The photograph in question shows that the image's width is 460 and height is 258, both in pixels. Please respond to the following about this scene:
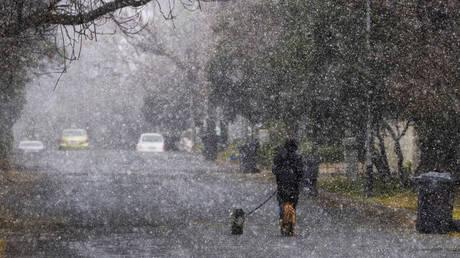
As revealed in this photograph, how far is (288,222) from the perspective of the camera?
1431 centimetres

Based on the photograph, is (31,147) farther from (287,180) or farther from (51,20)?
(51,20)

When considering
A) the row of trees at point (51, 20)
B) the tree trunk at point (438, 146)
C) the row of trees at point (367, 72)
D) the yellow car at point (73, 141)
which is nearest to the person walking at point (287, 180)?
the row of trees at point (51, 20)

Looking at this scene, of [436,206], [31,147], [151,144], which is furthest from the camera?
[31,147]

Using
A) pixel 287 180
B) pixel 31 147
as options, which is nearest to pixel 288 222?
pixel 287 180

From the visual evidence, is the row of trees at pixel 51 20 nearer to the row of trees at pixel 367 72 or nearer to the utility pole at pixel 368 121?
the row of trees at pixel 367 72

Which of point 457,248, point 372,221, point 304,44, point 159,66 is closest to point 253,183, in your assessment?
point 304,44

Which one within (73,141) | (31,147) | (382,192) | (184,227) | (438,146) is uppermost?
(438,146)

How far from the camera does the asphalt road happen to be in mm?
12195

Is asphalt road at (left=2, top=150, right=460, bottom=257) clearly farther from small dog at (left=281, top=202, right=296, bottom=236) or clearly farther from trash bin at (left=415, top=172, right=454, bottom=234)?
trash bin at (left=415, top=172, right=454, bottom=234)

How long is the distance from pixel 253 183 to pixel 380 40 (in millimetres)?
8465

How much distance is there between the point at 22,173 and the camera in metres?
34.2

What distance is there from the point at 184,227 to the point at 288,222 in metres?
2.34

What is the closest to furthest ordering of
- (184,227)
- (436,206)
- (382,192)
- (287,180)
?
1. (287,180)
2. (436,206)
3. (184,227)
4. (382,192)

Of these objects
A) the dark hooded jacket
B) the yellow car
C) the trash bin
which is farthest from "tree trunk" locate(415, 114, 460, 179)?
the yellow car
